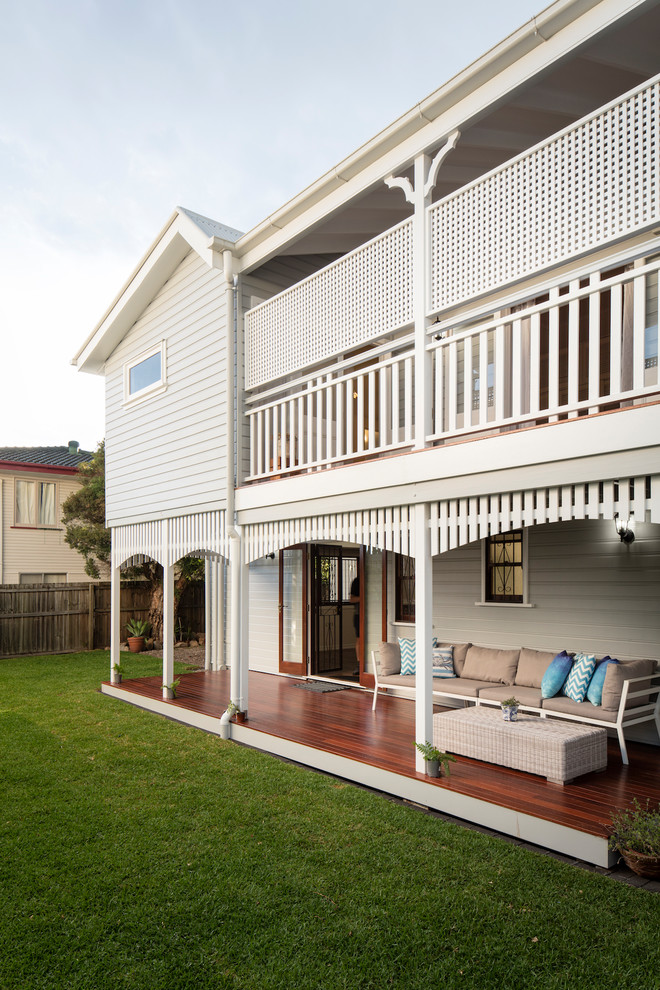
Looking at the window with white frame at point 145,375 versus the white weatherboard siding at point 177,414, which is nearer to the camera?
the white weatherboard siding at point 177,414

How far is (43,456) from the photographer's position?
20344mm

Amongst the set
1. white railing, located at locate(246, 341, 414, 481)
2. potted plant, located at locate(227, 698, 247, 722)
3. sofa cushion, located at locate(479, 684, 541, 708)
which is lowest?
potted plant, located at locate(227, 698, 247, 722)

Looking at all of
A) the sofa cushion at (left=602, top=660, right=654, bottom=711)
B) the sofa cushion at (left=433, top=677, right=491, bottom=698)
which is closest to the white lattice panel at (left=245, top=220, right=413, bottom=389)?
the sofa cushion at (left=602, top=660, right=654, bottom=711)

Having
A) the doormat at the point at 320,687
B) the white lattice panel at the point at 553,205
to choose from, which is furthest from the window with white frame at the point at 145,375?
the white lattice panel at the point at 553,205

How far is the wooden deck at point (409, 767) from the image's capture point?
4.49 m

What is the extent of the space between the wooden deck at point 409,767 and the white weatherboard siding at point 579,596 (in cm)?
104

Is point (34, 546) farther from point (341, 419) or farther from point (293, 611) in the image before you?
point (341, 419)

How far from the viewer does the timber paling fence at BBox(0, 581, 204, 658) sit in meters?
14.8

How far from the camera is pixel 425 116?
5.54 meters

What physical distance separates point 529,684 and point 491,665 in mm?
501

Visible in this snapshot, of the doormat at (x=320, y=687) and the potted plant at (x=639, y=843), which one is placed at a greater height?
the potted plant at (x=639, y=843)

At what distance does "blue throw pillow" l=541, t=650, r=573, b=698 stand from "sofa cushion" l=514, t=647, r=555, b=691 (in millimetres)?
310

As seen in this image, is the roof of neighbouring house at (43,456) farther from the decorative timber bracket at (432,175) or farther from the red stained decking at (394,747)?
the decorative timber bracket at (432,175)

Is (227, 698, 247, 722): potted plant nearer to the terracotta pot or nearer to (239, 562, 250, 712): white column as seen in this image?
(239, 562, 250, 712): white column
